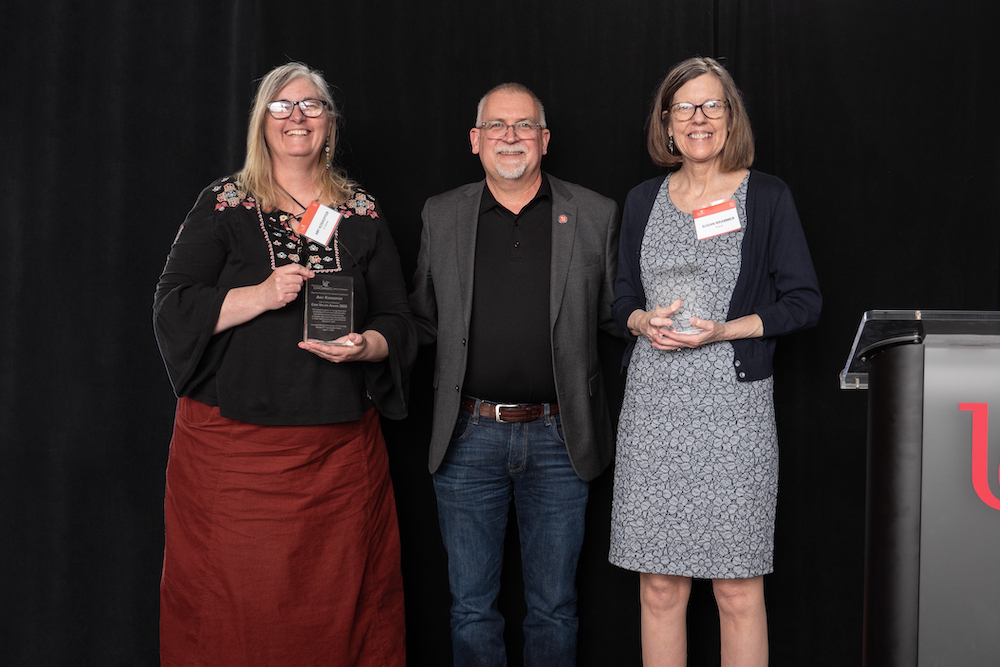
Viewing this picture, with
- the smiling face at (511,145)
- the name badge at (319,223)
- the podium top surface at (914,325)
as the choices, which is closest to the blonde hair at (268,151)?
the name badge at (319,223)

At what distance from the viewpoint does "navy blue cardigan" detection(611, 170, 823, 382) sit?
205cm

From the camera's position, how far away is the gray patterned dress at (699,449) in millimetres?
2053

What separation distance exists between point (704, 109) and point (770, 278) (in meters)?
0.49

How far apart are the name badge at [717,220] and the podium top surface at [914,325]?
2.48 feet

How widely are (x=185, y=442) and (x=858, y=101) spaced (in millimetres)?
2335

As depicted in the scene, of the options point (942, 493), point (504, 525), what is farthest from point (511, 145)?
point (942, 493)

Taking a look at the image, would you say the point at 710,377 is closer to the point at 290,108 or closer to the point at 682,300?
the point at 682,300

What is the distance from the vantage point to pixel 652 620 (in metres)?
2.21

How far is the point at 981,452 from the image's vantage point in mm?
1167

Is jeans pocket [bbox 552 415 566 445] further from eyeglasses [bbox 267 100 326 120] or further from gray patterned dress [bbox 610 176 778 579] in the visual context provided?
eyeglasses [bbox 267 100 326 120]

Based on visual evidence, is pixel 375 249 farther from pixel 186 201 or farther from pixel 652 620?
pixel 652 620

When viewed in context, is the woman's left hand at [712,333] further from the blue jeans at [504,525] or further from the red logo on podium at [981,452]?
the red logo on podium at [981,452]

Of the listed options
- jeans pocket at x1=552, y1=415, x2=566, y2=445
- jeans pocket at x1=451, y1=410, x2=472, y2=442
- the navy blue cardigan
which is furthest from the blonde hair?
the navy blue cardigan

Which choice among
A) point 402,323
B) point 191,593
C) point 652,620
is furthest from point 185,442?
point 652,620
